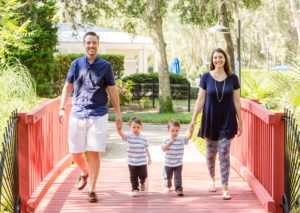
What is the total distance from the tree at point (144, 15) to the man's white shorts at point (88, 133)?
12414mm

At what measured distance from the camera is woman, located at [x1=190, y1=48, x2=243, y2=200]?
5516 mm

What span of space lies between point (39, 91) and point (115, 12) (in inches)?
191

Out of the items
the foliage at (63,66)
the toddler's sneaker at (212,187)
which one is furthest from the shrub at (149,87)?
the toddler's sneaker at (212,187)

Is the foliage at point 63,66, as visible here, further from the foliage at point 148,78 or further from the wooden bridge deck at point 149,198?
the wooden bridge deck at point 149,198

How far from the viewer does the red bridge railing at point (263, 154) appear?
4926mm

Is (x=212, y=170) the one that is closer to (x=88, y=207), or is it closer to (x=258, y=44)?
(x=88, y=207)

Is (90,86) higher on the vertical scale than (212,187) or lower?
higher

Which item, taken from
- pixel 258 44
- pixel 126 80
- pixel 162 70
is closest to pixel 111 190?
pixel 162 70

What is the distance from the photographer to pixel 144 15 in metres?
17.4

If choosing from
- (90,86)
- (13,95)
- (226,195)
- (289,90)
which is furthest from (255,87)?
(90,86)

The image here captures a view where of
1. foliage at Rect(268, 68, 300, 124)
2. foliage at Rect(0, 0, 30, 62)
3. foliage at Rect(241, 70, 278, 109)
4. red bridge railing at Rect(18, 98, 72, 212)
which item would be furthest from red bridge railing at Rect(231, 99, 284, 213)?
foliage at Rect(241, 70, 278, 109)

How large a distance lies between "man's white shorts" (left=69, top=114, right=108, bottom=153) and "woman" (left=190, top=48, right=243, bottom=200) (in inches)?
42.5

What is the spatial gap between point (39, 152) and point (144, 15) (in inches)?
489

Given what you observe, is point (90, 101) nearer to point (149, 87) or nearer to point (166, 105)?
point (166, 105)
